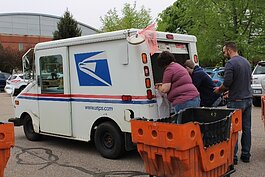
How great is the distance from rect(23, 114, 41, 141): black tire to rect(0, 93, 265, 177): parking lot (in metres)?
0.16

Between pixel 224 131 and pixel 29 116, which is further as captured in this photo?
pixel 29 116

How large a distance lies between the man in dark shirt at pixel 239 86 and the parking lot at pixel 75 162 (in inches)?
17.1

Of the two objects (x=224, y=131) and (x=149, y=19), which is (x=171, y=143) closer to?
(x=224, y=131)

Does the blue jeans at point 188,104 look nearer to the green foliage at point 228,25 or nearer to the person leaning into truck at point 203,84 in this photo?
the person leaning into truck at point 203,84

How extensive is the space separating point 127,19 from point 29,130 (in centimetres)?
2650

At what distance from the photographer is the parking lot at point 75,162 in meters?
6.00

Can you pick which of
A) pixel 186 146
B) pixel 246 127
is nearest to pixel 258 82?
pixel 246 127

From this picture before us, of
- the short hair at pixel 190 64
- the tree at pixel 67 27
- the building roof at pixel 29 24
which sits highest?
the building roof at pixel 29 24

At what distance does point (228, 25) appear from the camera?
21.9 m

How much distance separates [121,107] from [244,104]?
81.9 inches

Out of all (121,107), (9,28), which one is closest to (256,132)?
(121,107)

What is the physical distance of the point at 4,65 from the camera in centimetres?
4450

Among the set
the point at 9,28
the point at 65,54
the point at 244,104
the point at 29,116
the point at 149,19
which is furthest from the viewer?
the point at 9,28

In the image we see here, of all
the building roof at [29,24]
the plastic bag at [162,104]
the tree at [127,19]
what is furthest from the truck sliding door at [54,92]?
the building roof at [29,24]
